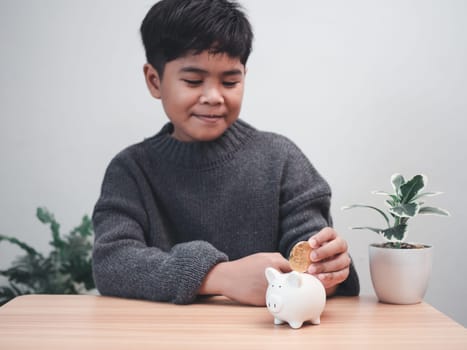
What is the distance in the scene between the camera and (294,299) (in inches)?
30.7

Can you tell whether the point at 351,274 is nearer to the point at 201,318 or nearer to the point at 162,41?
the point at 201,318

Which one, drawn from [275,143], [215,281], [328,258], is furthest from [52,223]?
[328,258]

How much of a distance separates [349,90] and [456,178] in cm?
42

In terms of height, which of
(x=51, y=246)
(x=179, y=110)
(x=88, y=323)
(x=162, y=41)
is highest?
(x=162, y=41)

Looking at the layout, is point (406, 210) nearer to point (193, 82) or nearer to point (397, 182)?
point (397, 182)

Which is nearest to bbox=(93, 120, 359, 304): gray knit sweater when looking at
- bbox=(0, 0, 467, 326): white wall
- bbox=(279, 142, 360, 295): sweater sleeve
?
bbox=(279, 142, 360, 295): sweater sleeve

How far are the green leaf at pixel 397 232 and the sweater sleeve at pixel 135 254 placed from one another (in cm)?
28

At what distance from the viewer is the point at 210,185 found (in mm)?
1221

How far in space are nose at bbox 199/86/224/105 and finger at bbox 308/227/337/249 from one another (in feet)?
1.10

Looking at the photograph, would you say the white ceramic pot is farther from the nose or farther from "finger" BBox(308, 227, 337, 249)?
the nose

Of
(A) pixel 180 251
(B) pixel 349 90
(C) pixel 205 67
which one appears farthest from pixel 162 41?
(B) pixel 349 90

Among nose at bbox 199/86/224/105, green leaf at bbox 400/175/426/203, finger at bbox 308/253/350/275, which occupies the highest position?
nose at bbox 199/86/224/105

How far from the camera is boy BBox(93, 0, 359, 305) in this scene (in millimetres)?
969

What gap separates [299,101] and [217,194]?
69 centimetres
